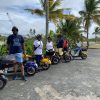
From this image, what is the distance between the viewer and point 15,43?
37.8 ft

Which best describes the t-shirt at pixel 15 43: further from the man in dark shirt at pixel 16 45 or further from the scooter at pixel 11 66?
the scooter at pixel 11 66

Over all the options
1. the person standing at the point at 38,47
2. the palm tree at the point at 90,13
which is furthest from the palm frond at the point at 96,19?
the person standing at the point at 38,47

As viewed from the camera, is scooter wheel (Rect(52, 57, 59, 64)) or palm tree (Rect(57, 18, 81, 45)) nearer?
scooter wheel (Rect(52, 57, 59, 64))

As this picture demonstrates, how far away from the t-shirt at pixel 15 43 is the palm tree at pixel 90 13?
1520 inches

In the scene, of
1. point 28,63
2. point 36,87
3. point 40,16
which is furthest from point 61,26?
point 36,87

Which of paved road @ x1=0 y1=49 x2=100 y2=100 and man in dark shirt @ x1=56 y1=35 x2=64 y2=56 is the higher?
man in dark shirt @ x1=56 y1=35 x2=64 y2=56

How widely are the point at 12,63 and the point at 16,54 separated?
0.34m

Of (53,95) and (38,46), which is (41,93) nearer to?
(53,95)

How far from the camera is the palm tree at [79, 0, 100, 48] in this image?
4972 centimetres

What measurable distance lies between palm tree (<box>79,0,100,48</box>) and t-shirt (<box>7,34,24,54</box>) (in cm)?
3860

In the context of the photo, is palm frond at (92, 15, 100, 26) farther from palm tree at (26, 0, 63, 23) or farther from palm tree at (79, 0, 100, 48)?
palm tree at (26, 0, 63, 23)

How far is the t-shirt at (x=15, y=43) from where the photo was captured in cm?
1147

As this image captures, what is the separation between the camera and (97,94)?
9383 mm

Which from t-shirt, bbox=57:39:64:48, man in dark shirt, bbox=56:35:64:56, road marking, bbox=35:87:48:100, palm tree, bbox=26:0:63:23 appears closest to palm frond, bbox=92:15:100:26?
palm tree, bbox=26:0:63:23
